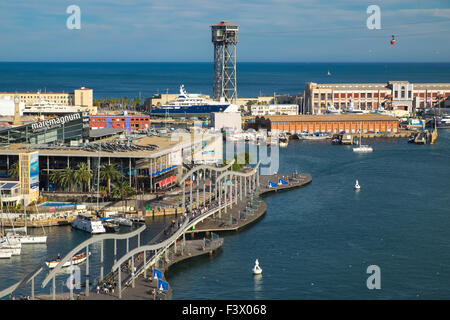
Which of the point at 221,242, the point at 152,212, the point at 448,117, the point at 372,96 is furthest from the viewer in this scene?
the point at 372,96

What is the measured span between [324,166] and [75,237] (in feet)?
61.9

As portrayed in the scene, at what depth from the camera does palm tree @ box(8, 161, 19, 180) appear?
28.9 metres

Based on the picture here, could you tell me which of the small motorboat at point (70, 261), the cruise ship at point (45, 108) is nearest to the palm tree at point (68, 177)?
the small motorboat at point (70, 261)

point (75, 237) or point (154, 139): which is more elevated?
point (154, 139)

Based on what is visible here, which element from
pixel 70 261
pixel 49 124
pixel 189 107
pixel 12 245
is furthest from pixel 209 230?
pixel 189 107

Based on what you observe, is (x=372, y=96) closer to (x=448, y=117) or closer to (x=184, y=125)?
(x=448, y=117)

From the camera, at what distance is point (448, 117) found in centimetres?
6266

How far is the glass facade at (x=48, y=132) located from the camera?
3241cm

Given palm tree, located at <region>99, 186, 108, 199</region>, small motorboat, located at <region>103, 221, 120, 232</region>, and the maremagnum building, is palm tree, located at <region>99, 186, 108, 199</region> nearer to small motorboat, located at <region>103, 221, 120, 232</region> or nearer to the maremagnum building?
the maremagnum building

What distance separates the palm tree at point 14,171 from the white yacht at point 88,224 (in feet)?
13.7

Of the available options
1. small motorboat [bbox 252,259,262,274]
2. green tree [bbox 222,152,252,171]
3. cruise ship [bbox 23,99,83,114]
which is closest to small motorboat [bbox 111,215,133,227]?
small motorboat [bbox 252,259,262,274]

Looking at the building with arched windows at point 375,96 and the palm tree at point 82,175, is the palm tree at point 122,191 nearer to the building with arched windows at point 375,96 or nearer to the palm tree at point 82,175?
the palm tree at point 82,175

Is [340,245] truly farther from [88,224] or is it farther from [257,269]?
[88,224]

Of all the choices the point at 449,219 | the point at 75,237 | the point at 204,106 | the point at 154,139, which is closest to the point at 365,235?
the point at 449,219
